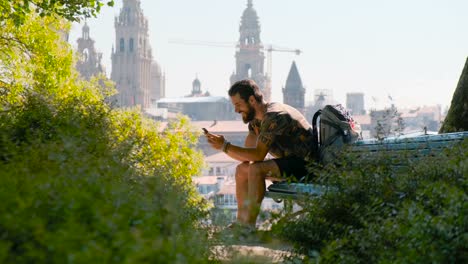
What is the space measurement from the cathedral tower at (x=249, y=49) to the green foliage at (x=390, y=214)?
13925 cm

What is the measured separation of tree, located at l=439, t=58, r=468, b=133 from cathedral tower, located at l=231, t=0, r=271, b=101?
13643 cm

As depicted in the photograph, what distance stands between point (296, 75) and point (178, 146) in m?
114

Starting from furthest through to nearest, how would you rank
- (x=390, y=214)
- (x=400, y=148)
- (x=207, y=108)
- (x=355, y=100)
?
1. (x=355, y=100)
2. (x=207, y=108)
3. (x=400, y=148)
4. (x=390, y=214)

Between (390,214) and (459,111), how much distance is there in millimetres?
3403

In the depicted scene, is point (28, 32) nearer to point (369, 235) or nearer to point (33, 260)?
point (369, 235)

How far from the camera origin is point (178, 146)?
12.7 metres

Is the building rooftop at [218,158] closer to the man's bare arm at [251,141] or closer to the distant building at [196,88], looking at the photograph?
the distant building at [196,88]

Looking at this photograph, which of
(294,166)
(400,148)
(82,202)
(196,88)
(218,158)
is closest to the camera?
(82,202)

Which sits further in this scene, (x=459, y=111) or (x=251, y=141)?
(x=459, y=111)

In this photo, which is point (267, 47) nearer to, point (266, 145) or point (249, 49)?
point (249, 49)

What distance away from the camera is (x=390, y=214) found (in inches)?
120

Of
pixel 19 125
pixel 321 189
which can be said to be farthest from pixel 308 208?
pixel 19 125

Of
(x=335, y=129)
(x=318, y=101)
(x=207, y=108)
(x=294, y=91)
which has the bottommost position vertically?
(x=335, y=129)

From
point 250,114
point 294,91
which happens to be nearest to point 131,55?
point 294,91
